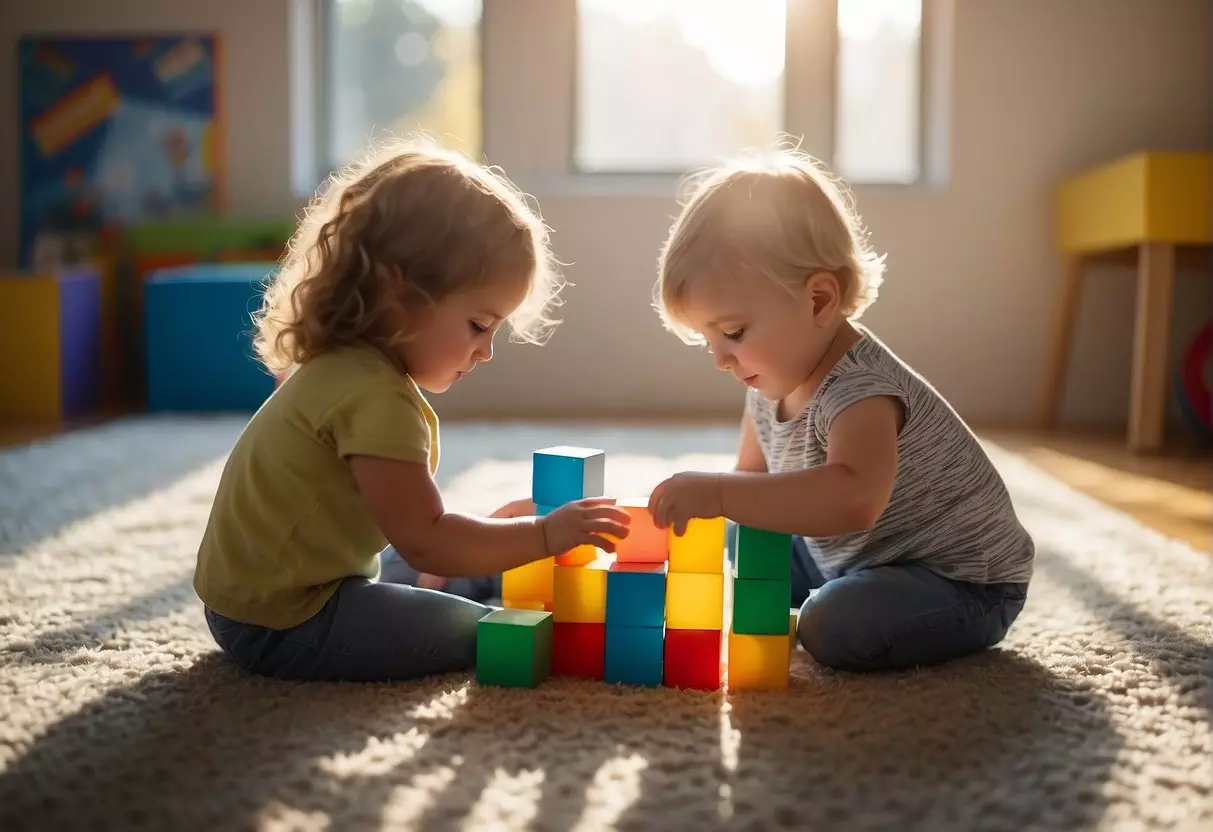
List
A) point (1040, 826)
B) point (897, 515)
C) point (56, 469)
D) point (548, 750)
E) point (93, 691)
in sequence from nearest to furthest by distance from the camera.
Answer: point (1040, 826)
point (548, 750)
point (93, 691)
point (897, 515)
point (56, 469)

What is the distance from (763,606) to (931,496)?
0.74ft

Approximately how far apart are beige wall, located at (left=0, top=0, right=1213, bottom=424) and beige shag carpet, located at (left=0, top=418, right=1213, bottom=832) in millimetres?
2014

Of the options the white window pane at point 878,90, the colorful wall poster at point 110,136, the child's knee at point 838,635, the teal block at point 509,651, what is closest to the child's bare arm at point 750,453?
the child's knee at point 838,635

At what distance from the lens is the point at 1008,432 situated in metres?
2.92

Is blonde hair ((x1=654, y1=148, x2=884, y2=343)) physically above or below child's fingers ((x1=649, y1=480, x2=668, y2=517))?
above

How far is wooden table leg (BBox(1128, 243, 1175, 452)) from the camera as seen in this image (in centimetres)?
243

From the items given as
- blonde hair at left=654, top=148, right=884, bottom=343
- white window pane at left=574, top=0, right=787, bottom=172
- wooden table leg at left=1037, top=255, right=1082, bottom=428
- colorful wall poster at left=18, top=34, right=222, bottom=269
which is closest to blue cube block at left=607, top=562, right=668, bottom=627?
blonde hair at left=654, top=148, right=884, bottom=343

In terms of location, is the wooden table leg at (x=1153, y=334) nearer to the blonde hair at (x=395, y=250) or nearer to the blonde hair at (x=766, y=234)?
the blonde hair at (x=766, y=234)

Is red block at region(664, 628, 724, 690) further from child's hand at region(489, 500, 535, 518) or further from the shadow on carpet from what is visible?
child's hand at region(489, 500, 535, 518)

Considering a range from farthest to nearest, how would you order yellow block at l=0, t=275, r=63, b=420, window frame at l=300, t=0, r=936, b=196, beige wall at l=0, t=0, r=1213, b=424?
window frame at l=300, t=0, r=936, b=196 < beige wall at l=0, t=0, r=1213, b=424 < yellow block at l=0, t=275, r=63, b=420

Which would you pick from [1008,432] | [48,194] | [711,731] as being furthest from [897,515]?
[48,194]

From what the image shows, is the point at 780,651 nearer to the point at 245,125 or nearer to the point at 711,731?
the point at 711,731

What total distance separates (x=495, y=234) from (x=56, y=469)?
144cm

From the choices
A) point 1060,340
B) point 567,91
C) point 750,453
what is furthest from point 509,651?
point 567,91
